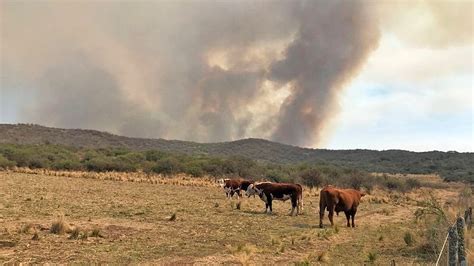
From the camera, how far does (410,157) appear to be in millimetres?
131375

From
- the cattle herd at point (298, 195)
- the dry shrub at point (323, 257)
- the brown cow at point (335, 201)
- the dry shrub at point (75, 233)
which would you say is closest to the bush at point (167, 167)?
the cattle herd at point (298, 195)

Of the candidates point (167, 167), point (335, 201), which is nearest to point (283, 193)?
point (335, 201)

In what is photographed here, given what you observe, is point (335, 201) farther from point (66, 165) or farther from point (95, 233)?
point (66, 165)

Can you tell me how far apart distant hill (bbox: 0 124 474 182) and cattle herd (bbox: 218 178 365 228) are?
82.4 metres

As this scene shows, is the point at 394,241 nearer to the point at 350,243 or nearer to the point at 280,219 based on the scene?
the point at 350,243

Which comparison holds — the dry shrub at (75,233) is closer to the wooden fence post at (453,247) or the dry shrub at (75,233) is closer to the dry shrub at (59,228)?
the dry shrub at (59,228)

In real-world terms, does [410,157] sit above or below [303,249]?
above

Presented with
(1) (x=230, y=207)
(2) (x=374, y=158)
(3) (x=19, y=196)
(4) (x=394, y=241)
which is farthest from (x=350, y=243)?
(2) (x=374, y=158)

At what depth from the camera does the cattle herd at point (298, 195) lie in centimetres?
2256

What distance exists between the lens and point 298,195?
27.4 meters

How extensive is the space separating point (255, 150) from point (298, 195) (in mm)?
107913

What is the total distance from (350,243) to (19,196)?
19853 mm

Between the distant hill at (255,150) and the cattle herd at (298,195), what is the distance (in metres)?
82.4

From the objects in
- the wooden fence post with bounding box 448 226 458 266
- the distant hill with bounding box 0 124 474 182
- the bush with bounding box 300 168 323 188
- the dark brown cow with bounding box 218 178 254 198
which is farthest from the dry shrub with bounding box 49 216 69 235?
the distant hill with bounding box 0 124 474 182
